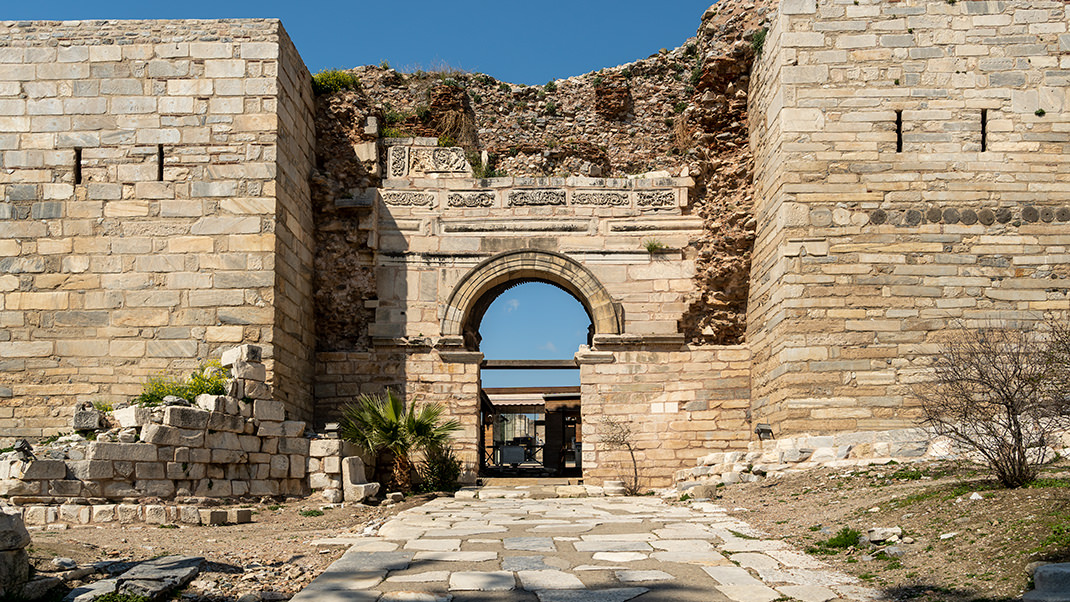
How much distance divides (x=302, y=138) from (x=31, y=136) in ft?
11.6

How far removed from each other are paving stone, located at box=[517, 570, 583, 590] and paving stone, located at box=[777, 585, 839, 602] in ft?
3.94

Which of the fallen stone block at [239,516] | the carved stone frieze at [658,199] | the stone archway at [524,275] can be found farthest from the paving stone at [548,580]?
the carved stone frieze at [658,199]

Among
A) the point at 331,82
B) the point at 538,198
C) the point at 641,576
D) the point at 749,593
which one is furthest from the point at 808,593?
the point at 331,82

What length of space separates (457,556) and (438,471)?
249 inches

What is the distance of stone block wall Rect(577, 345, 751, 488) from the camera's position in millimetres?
12609

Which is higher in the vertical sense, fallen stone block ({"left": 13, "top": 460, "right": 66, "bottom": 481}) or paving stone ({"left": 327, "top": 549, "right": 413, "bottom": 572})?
fallen stone block ({"left": 13, "top": 460, "right": 66, "bottom": 481})

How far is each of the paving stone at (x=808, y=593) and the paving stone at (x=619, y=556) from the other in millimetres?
1191

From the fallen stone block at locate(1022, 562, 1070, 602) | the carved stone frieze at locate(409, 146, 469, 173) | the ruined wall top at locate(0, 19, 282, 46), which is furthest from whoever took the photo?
the carved stone frieze at locate(409, 146, 469, 173)

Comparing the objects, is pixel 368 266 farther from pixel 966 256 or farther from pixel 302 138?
pixel 966 256

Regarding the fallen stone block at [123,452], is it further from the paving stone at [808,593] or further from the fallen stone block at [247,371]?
the paving stone at [808,593]

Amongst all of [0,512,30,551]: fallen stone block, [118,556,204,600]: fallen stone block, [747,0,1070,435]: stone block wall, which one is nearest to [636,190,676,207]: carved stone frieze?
[747,0,1070,435]: stone block wall

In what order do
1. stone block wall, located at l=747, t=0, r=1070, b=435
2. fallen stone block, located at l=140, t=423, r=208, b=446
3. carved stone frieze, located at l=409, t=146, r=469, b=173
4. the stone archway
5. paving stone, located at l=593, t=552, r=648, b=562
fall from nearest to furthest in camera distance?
paving stone, located at l=593, t=552, r=648, b=562 → fallen stone block, located at l=140, t=423, r=208, b=446 → stone block wall, located at l=747, t=0, r=1070, b=435 → the stone archway → carved stone frieze, located at l=409, t=146, r=469, b=173

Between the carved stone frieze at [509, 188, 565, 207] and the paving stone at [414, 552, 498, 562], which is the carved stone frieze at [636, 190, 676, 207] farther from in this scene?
the paving stone at [414, 552, 498, 562]

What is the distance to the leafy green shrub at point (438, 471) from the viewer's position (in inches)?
483
